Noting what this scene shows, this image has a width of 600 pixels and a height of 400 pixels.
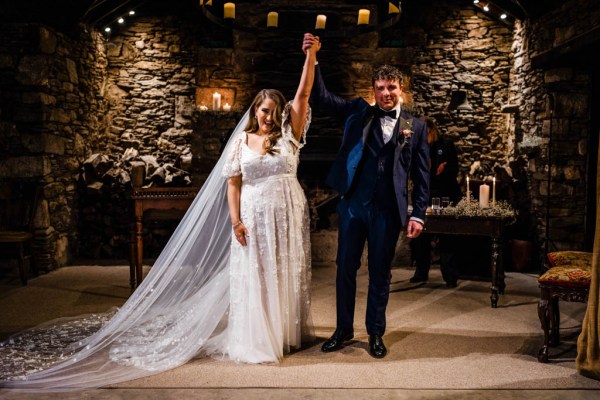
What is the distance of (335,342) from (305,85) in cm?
167

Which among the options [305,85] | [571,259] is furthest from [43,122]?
[571,259]

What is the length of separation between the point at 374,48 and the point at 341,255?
204 inches

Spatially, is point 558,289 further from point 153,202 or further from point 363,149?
point 153,202

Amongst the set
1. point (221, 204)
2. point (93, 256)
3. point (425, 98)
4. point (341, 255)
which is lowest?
point (93, 256)

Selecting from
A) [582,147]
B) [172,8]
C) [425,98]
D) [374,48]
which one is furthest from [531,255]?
[172,8]

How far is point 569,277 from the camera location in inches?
138

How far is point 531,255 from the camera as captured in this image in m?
6.72

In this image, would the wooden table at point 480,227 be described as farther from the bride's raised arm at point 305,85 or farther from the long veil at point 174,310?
the long veil at point 174,310

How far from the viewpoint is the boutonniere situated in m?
3.58

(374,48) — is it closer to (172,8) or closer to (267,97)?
(172,8)

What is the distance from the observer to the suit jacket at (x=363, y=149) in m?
3.60

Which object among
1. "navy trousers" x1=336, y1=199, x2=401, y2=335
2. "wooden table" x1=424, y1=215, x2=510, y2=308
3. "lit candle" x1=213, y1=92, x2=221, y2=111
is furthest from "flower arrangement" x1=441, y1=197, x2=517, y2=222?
"lit candle" x1=213, y1=92, x2=221, y2=111

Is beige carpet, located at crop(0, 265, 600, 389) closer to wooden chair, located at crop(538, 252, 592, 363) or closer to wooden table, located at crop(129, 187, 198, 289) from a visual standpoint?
wooden chair, located at crop(538, 252, 592, 363)

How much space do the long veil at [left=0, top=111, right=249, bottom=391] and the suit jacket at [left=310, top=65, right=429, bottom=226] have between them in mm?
606
